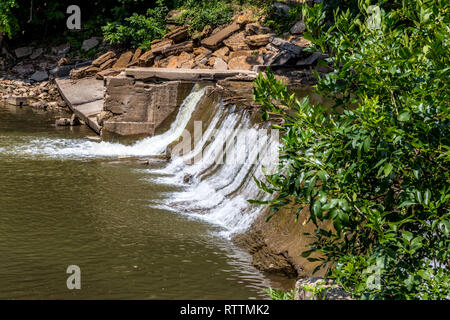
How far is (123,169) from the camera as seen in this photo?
14.4 m

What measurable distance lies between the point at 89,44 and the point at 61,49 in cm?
199

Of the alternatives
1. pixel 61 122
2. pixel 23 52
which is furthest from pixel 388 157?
pixel 23 52

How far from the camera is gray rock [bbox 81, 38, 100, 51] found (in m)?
30.6

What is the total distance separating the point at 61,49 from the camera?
104 ft

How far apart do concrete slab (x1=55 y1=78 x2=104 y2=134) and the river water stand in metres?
5.62

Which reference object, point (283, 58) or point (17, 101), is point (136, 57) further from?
point (283, 58)

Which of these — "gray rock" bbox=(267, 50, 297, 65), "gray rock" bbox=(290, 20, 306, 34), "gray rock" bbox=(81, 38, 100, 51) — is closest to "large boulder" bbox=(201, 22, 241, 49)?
"gray rock" bbox=(290, 20, 306, 34)

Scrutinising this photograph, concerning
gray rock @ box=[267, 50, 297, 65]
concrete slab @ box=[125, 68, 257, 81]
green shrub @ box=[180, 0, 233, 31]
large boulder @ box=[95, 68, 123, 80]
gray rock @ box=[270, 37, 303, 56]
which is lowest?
large boulder @ box=[95, 68, 123, 80]

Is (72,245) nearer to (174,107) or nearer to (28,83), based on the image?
(174,107)

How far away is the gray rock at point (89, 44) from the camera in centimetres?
3058

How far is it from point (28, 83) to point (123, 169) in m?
16.5

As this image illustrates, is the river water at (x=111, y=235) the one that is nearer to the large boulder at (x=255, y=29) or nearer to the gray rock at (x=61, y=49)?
the large boulder at (x=255, y=29)

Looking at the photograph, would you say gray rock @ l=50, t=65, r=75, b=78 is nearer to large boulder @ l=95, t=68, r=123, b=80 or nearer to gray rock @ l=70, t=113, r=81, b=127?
large boulder @ l=95, t=68, r=123, b=80
